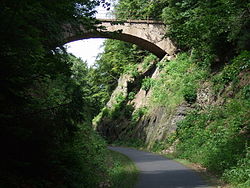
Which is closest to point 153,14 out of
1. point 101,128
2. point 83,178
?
point 101,128

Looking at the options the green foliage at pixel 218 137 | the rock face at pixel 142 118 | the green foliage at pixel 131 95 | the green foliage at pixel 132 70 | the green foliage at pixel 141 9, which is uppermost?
the green foliage at pixel 141 9

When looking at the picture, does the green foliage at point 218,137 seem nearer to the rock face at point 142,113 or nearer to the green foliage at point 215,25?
the rock face at point 142,113

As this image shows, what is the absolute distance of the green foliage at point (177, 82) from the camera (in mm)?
20405

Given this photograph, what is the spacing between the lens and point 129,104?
31.7 metres

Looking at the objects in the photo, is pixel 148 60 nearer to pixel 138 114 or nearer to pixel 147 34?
pixel 147 34

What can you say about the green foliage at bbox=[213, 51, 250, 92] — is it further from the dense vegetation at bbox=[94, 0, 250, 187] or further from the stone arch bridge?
the stone arch bridge

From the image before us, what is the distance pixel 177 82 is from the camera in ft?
77.8

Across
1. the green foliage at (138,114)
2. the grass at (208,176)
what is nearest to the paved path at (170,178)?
the grass at (208,176)

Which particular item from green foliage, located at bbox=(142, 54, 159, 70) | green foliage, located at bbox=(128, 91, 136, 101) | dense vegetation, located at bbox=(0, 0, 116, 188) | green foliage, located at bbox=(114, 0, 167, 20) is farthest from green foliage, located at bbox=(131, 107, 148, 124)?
dense vegetation, located at bbox=(0, 0, 116, 188)

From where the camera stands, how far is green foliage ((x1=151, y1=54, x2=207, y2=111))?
20.4 metres

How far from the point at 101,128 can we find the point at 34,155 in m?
30.1

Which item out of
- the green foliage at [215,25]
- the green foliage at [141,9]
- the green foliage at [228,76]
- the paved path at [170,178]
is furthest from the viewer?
the green foliage at [141,9]

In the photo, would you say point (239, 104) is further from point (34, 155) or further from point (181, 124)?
point (34, 155)

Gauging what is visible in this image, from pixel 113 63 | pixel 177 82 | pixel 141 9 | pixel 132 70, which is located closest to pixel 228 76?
pixel 177 82
